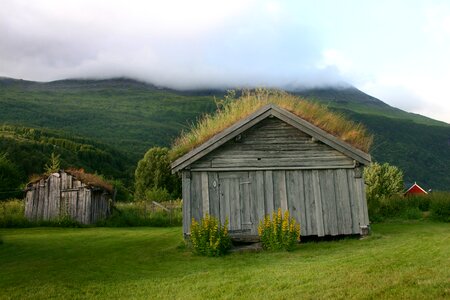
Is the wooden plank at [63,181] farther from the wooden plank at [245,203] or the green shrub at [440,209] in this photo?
the green shrub at [440,209]

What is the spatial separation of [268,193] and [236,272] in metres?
5.46

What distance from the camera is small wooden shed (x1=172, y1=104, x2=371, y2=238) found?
49.4ft

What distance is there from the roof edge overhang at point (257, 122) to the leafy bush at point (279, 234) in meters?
2.97

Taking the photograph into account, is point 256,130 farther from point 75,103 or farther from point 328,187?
point 75,103

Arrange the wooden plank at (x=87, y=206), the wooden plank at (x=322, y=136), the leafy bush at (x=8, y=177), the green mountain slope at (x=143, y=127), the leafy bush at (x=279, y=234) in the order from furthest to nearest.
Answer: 1. the green mountain slope at (x=143, y=127)
2. the leafy bush at (x=8, y=177)
3. the wooden plank at (x=87, y=206)
4. the wooden plank at (x=322, y=136)
5. the leafy bush at (x=279, y=234)

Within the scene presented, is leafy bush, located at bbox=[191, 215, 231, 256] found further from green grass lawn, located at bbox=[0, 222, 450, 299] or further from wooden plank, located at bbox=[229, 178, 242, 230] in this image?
→ wooden plank, located at bbox=[229, 178, 242, 230]

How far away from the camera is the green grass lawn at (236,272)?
7660 mm

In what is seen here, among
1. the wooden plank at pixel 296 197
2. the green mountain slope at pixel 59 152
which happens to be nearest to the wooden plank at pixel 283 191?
the wooden plank at pixel 296 197

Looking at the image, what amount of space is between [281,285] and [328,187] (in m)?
7.82

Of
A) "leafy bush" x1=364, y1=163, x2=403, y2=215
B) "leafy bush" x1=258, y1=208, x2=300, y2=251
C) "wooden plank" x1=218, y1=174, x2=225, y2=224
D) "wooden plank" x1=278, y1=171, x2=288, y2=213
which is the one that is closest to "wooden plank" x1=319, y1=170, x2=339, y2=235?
"wooden plank" x1=278, y1=171, x2=288, y2=213

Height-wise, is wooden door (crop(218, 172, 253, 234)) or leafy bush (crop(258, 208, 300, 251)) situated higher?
wooden door (crop(218, 172, 253, 234))

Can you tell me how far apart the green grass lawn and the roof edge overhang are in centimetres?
270

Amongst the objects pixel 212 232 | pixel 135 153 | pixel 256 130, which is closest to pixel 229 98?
pixel 256 130

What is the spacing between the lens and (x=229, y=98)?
17609mm
